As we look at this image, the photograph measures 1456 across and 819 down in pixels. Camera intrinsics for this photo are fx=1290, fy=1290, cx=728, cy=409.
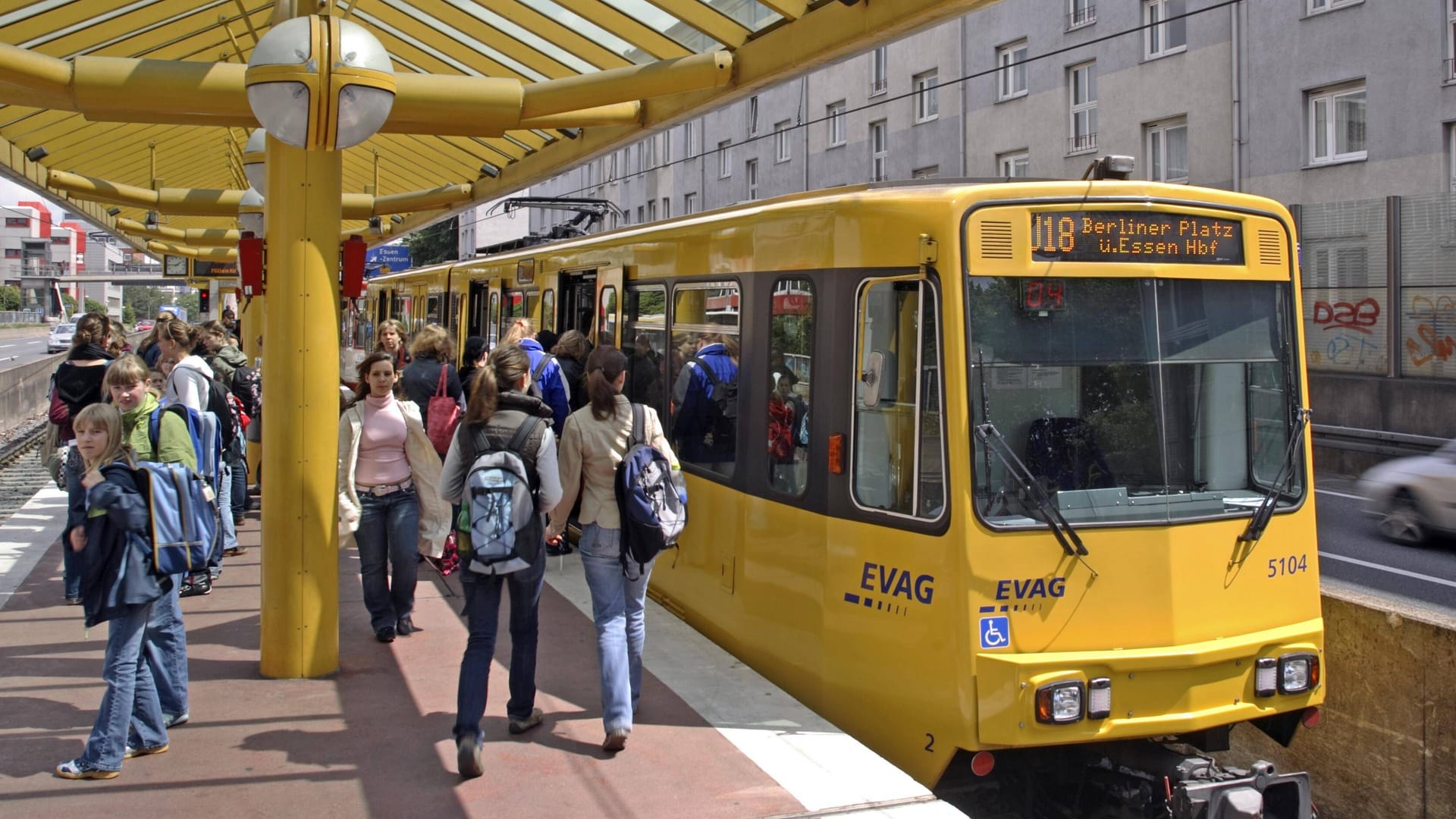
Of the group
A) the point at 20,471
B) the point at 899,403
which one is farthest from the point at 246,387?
the point at 20,471

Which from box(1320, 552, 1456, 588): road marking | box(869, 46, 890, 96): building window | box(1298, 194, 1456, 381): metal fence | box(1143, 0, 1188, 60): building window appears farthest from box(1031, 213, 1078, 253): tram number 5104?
box(869, 46, 890, 96): building window

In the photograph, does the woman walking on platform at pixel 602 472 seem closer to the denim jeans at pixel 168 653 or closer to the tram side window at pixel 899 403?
the tram side window at pixel 899 403

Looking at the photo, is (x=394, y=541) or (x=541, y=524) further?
(x=394, y=541)

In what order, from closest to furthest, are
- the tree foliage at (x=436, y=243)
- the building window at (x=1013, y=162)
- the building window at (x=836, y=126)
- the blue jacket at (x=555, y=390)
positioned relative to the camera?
the blue jacket at (x=555, y=390) → the building window at (x=1013, y=162) → the building window at (x=836, y=126) → the tree foliage at (x=436, y=243)

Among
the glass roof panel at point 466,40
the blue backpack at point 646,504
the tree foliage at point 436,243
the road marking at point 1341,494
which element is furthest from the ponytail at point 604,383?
the tree foliage at point 436,243

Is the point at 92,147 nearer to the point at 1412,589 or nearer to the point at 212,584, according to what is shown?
the point at 212,584

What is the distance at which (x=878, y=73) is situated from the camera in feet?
109

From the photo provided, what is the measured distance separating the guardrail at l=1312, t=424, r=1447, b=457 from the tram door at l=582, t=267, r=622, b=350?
47.1ft

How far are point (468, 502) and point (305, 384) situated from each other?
1.45 metres

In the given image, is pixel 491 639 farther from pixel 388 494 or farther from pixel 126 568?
pixel 388 494

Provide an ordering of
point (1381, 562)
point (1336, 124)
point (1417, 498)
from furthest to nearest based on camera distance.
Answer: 1. point (1336, 124)
2. point (1417, 498)
3. point (1381, 562)

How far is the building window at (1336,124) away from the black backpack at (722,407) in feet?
61.8

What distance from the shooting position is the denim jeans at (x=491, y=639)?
523cm

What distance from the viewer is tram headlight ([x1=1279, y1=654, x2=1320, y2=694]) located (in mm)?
5875
